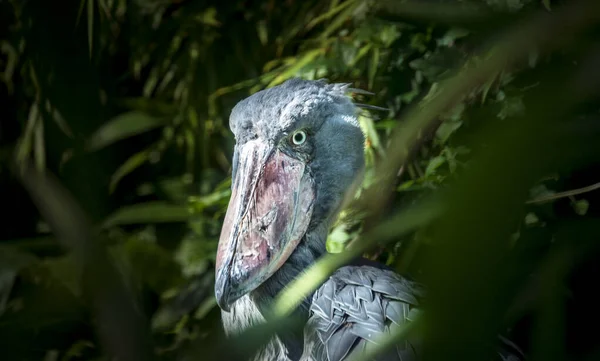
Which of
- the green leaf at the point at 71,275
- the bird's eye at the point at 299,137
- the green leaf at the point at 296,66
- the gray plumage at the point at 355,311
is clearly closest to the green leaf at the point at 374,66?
the green leaf at the point at 296,66

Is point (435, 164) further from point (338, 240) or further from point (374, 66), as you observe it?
point (374, 66)

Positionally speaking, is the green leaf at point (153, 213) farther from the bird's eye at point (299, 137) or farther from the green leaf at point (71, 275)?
the bird's eye at point (299, 137)

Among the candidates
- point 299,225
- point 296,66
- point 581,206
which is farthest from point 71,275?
point 296,66

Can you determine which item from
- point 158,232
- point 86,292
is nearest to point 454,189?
point 86,292

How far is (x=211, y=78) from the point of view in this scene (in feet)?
7.53

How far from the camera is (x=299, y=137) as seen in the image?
139 centimetres

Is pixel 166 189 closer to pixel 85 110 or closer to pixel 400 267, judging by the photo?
pixel 400 267

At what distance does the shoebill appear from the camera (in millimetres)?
1165

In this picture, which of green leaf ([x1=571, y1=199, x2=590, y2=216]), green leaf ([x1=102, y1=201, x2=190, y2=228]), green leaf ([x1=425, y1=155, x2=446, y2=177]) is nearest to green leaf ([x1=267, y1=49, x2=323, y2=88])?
green leaf ([x1=102, y1=201, x2=190, y2=228])

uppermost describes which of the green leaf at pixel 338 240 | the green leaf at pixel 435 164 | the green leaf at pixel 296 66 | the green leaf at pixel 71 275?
the green leaf at pixel 71 275

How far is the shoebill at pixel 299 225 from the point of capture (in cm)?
117

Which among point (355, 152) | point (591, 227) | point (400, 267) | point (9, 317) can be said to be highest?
point (9, 317)

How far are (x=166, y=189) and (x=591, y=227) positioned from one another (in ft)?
6.63

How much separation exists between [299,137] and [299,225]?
16 centimetres
